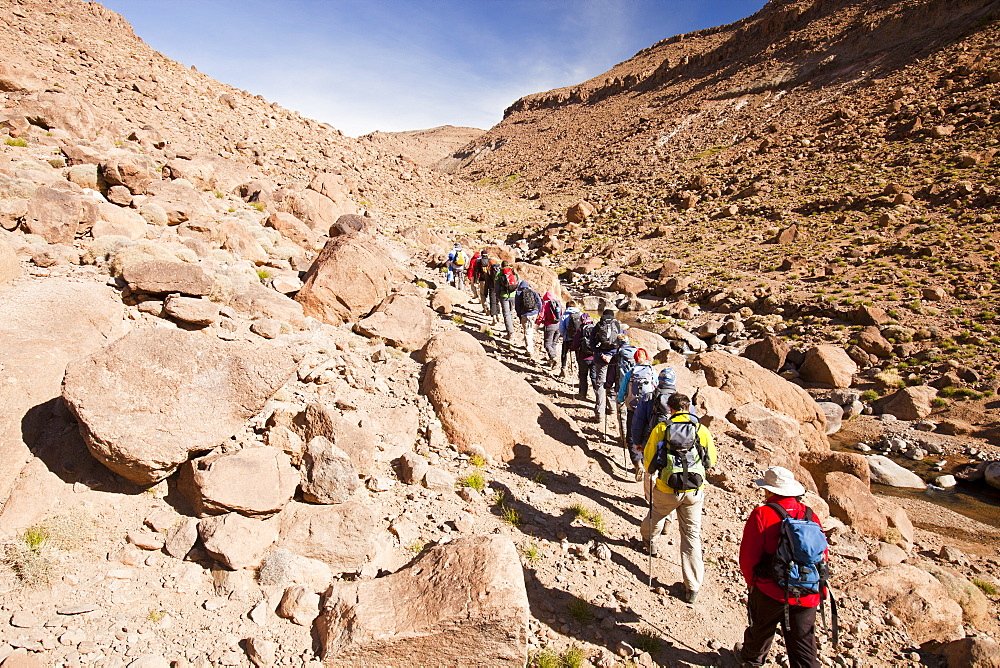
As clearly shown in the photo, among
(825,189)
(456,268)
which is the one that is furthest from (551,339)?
(825,189)

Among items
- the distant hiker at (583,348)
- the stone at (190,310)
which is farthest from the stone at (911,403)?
the stone at (190,310)

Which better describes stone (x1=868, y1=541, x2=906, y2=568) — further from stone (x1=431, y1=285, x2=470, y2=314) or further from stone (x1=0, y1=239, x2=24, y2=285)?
stone (x1=0, y1=239, x2=24, y2=285)

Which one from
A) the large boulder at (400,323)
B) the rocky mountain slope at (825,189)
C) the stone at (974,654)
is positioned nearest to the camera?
the stone at (974,654)

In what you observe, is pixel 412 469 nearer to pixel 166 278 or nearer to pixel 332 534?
pixel 332 534

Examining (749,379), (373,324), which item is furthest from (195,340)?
(749,379)

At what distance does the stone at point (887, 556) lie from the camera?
644 centimetres

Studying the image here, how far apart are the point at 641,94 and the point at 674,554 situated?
311ft

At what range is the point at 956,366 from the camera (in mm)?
15578

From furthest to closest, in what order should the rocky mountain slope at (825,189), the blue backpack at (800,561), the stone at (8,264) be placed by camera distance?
the rocky mountain slope at (825,189) → the stone at (8,264) → the blue backpack at (800,561)

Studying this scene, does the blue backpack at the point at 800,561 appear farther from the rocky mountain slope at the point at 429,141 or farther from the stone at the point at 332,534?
the rocky mountain slope at the point at 429,141

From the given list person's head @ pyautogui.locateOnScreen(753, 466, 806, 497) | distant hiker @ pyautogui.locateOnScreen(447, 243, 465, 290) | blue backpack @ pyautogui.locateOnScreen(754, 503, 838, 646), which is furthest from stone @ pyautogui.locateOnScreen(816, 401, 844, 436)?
distant hiker @ pyautogui.locateOnScreen(447, 243, 465, 290)

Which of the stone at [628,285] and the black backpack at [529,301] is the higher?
the stone at [628,285]

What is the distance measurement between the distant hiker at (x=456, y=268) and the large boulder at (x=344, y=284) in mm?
7365

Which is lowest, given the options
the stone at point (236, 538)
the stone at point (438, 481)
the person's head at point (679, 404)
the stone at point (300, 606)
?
the stone at point (300, 606)
